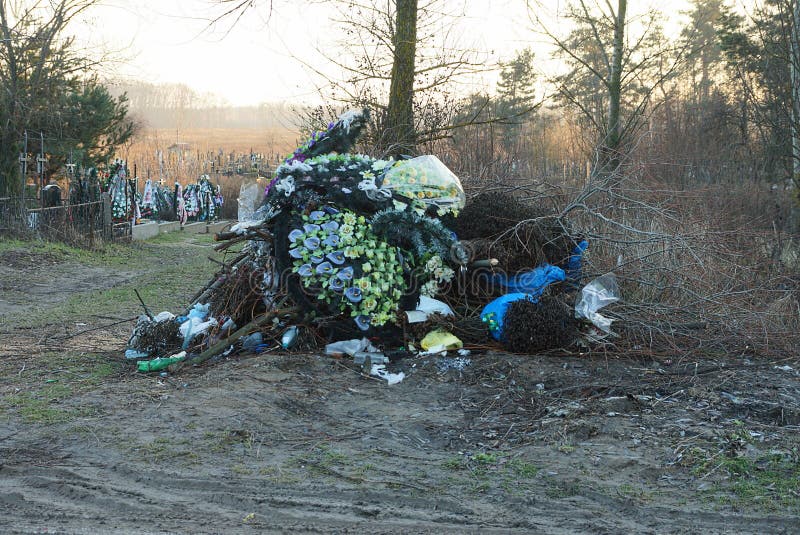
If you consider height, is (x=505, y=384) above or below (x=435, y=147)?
below

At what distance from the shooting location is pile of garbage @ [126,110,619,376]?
679cm

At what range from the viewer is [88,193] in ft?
62.4

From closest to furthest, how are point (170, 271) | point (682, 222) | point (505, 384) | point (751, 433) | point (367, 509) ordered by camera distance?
point (367, 509)
point (751, 433)
point (505, 384)
point (682, 222)
point (170, 271)

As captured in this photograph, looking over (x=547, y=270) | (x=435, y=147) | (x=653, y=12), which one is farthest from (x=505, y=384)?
(x=653, y=12)

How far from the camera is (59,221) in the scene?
17.3 metres

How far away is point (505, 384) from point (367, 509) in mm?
2530

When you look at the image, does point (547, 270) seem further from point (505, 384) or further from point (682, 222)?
point (682, 222)

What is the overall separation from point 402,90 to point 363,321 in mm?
5954

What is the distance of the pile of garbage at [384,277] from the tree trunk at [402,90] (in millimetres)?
4158

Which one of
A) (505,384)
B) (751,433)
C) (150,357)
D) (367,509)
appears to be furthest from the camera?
(150,357)

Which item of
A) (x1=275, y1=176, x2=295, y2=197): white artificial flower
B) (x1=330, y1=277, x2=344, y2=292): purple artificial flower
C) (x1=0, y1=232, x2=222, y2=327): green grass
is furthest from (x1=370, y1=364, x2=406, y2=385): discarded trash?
(x1=0, y1=232, x2=222, y2=327): green grass

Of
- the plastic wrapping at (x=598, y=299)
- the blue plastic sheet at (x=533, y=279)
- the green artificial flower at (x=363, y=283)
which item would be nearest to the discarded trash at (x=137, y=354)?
the green artificial flower at (x=363, y=283)

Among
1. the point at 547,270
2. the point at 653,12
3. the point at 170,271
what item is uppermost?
the point at 653,12

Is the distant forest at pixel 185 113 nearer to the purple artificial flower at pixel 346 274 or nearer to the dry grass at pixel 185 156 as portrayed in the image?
the dry grass at pixel 185 156
